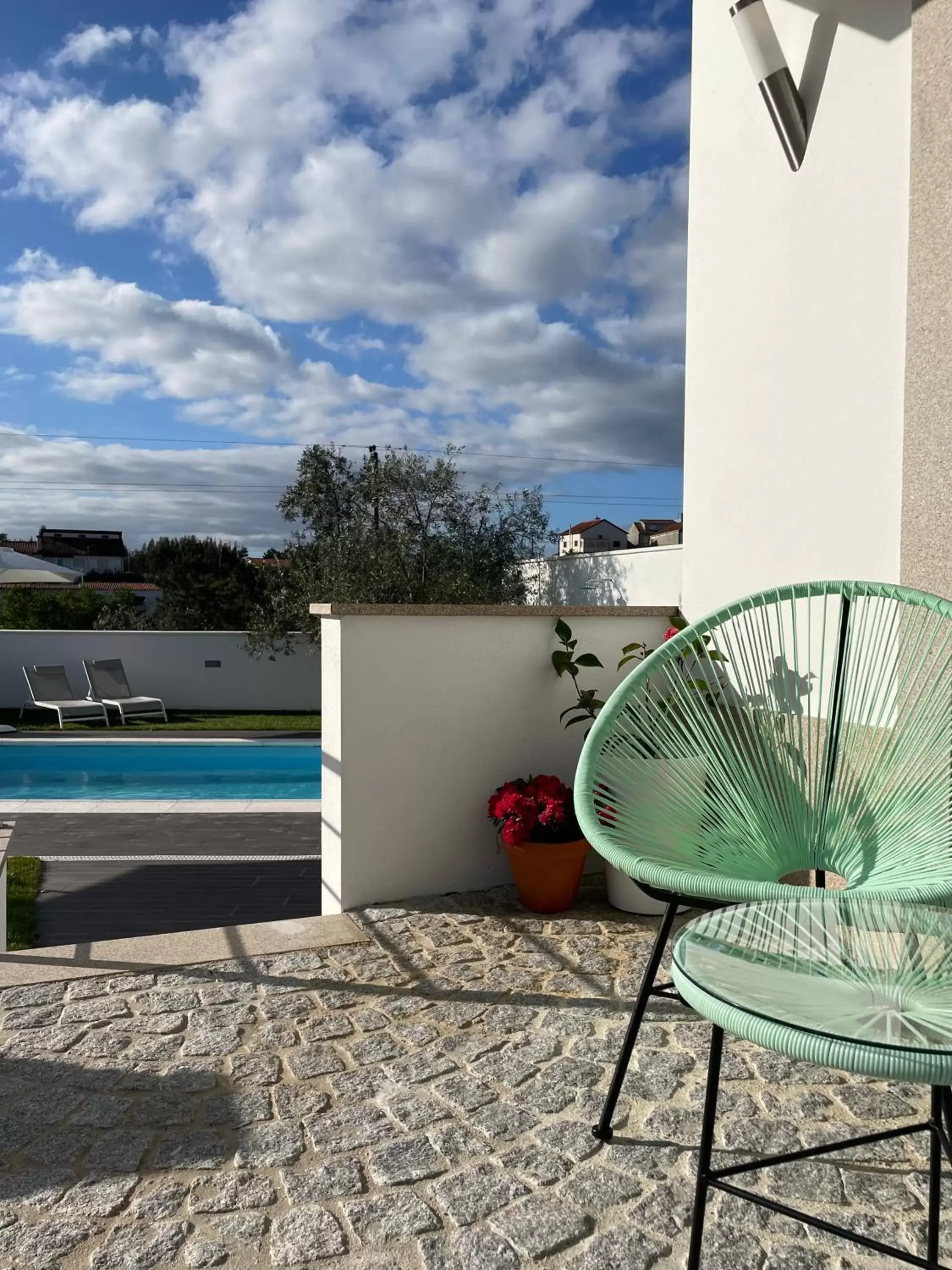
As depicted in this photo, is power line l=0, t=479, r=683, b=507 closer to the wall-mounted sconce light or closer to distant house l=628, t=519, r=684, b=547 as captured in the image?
distant house l=628, t=519, r=684, b=547

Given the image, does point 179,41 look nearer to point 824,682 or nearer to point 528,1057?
point 824,682

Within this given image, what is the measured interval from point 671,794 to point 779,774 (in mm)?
265

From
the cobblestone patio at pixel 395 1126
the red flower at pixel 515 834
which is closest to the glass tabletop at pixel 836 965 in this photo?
the cobblestone patio at pixel 395 1126

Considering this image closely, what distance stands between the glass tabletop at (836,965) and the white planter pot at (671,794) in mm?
272

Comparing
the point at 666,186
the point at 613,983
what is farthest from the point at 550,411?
the point at 613,983

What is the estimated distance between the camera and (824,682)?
3.04m

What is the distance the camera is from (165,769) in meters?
9.42

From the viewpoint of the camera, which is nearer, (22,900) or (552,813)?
(552,813)

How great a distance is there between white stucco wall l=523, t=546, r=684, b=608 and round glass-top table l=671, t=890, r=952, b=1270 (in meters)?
6.36

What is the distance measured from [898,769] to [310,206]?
13.5 metres

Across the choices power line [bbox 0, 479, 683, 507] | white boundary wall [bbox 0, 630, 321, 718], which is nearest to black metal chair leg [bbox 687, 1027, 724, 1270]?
white boundary wall [bbox 0, 630, 321, 718]

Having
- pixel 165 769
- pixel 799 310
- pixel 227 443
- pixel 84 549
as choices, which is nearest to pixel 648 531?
pixel 165 769

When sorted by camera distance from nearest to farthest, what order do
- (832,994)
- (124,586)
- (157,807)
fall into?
(832,994), (157,807), (124,586)

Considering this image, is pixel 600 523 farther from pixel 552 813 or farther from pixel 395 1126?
pixel 395 1126
